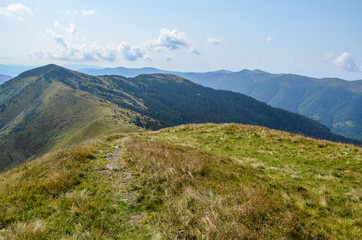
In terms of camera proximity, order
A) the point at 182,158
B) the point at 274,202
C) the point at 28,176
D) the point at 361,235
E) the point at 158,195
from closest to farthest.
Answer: the point at 361,235 < the point at 274,202 < the point at 158,195 < the point at 28,176 < the point at 182,158

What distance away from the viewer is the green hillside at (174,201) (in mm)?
5844

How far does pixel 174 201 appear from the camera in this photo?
717cm

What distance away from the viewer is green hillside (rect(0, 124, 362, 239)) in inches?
230

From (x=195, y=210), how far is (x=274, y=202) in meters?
3.28

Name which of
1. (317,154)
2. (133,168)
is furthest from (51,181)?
(317,154)

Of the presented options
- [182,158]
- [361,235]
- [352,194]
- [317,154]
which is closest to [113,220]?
[182,158]

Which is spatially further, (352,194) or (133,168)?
(133,168)

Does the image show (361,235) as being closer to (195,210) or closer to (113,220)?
(195,210)

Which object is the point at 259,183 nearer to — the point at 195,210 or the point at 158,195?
→ the point at 195,210

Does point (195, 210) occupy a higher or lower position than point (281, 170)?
higher

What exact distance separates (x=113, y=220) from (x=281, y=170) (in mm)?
11874

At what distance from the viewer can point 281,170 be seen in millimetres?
13266

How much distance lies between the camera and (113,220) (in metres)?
6.37

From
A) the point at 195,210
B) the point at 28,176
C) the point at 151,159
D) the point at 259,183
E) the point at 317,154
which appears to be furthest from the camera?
the point at 317,154
